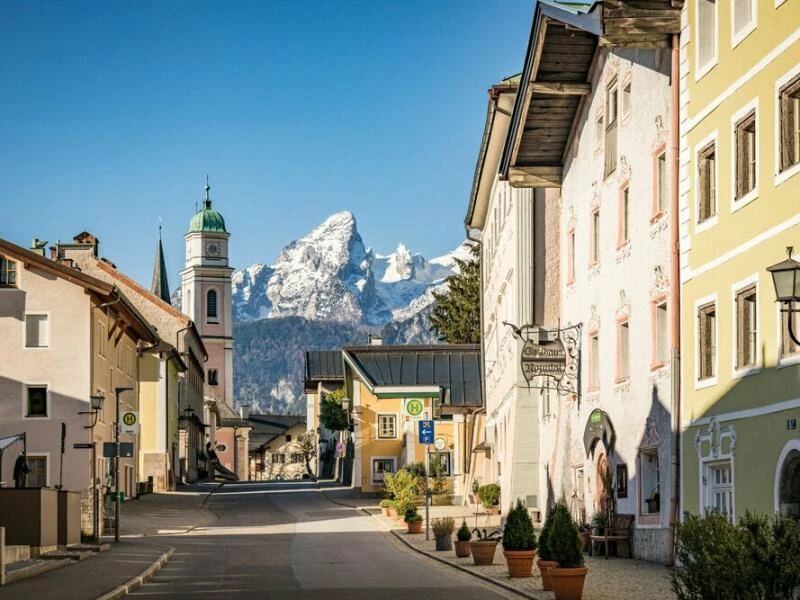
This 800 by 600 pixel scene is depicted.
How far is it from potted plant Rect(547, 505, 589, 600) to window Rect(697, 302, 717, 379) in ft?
16.5

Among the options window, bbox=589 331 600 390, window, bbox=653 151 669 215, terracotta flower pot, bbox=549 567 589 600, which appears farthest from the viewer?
window, bbox=589 331 600 390

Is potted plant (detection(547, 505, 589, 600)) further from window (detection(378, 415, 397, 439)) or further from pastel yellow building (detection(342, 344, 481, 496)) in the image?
window (detection(378, 415, 397, 439))

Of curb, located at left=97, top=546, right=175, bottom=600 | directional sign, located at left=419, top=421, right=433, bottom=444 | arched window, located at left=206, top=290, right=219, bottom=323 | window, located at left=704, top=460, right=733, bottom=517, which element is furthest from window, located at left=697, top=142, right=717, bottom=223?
arched window, located at left=206, top=290, right=219, bottom=323

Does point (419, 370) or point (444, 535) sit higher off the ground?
point (419, 370)

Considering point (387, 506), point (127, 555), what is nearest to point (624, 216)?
point (127, 555)

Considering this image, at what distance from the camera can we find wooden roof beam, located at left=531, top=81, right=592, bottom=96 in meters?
34.4

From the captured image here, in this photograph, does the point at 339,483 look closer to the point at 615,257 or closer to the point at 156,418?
the point at 156,418

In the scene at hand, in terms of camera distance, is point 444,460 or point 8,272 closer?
point 8,272

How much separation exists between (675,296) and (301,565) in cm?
905

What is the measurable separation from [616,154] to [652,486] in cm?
707

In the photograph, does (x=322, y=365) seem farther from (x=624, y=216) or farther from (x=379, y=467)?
(x=624, y=216)

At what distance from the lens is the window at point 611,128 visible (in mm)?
32438

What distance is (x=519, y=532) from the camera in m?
26.3

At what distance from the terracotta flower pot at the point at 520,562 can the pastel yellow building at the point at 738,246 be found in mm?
2855
